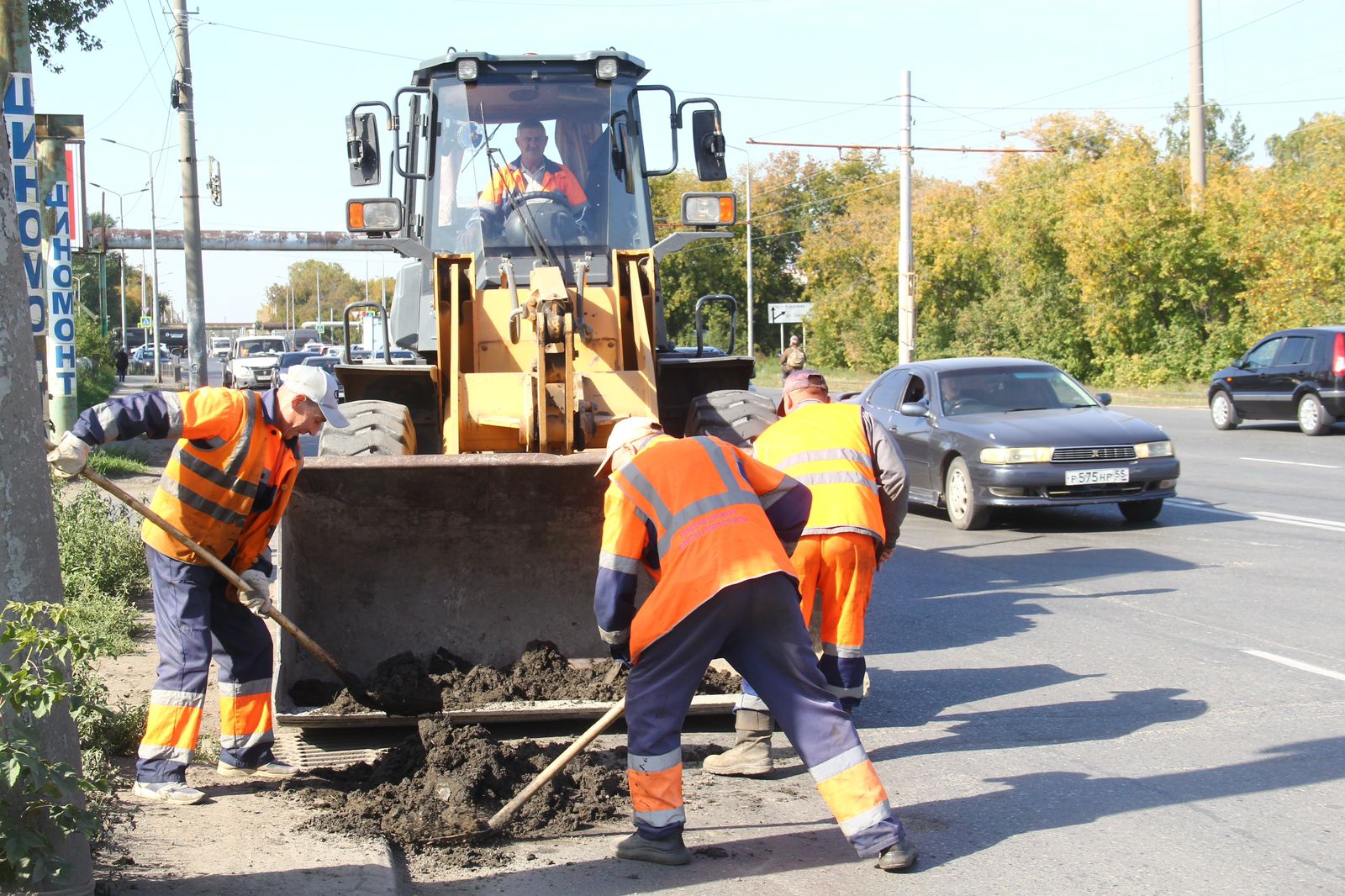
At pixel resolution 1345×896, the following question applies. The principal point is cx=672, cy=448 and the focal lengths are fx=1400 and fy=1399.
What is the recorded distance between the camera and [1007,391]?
1379 centimetres

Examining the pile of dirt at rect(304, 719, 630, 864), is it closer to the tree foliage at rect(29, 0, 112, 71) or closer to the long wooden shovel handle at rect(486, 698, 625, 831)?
the long wooden shovel handle at rect(486, 698, 625, 831)

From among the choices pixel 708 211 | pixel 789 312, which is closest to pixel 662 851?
pixel 708 211

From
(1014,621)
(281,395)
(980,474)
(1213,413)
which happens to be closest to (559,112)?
(281,395)

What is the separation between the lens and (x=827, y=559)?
19.5 ft

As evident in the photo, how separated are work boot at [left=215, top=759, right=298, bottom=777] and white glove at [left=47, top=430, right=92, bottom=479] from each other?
1489mm

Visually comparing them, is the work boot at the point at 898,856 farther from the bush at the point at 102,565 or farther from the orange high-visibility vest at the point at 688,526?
the bush at the point at 102,565

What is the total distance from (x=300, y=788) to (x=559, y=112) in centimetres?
479

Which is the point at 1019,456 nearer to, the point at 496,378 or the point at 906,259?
the point at 496,378

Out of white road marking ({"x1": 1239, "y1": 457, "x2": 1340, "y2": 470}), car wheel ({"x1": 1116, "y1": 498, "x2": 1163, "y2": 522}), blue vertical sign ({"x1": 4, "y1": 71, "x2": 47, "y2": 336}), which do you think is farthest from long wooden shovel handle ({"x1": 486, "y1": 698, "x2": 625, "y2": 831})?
white road marking ({"x1": 1239, "y1": 457, "x2": 1340, "y2": 470})

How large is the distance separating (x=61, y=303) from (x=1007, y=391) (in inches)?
355

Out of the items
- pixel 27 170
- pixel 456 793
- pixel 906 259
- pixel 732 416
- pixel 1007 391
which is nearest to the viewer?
pixel 456 793

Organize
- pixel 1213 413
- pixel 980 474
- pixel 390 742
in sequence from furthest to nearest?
pixel 1213 413, pixel 980 474, pixel 390 742

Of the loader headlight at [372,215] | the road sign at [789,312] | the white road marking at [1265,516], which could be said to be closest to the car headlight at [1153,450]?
the white road marking at [1265,516]

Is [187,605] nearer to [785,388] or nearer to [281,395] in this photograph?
[281,395]
